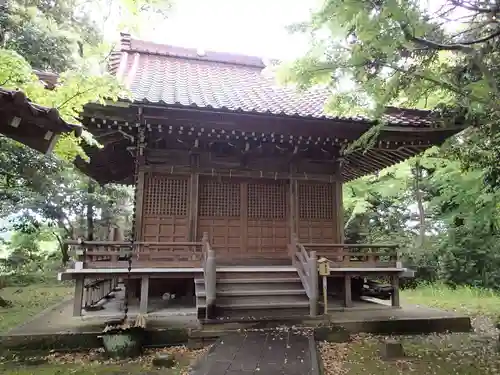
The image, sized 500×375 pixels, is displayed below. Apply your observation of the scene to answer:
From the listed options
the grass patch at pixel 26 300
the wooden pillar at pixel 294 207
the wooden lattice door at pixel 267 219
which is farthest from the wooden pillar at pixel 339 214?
the grass patch at pixel 26 300

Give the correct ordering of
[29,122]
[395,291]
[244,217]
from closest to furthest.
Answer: [29,122]
[395,291]
[244,217]

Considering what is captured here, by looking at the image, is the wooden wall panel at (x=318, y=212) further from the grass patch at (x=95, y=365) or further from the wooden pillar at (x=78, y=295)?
the wooden pillar at (x=78, y=295)

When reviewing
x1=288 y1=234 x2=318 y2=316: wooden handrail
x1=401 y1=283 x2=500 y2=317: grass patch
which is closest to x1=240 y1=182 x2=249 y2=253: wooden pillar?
x1=288 y1=234 x2=318 y2=316: wooden handrail

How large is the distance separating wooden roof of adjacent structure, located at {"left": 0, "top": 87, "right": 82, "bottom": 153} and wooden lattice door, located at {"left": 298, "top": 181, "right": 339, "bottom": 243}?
671 cm

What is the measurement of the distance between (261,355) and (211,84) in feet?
25.7

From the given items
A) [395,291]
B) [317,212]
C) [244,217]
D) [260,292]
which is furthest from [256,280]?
[395,291]

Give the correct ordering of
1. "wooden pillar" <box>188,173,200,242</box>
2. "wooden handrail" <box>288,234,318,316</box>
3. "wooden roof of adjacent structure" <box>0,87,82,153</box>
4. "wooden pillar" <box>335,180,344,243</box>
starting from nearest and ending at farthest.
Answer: "wooden roof of adjacent structure" <box>0,87,82,153</box> < "wooden handrail" <box>288,234,318,316</box> < "wooden pillar" <box>188,173,200,242</box> < "wooden pillar" <box>335,180,344,243</box>

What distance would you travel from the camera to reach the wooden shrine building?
7.17 m

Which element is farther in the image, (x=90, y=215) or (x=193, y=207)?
(x=90, y=215)

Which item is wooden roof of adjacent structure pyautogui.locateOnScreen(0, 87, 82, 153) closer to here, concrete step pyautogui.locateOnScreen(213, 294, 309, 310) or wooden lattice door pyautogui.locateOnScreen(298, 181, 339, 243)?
Answer: concrete step pyautogui.locateOnScreen(213, 294, 309, 310)

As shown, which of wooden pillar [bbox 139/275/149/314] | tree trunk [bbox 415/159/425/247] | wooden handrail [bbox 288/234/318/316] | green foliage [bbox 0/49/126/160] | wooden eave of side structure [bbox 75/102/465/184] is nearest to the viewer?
green foliage [bbox 0/49/126/160]

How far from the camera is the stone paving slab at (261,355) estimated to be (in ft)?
14.2

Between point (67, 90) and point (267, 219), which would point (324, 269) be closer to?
point (267, 219)

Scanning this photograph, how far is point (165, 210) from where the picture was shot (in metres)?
8.70
